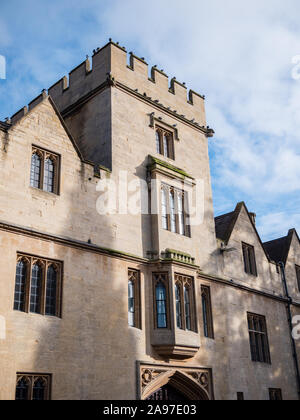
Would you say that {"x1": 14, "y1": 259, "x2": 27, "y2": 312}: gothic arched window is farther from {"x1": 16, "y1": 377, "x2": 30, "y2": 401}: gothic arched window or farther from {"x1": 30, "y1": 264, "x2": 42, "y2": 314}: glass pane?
{"x1": 16, "y1": 377, "x2": 30, "y2": 401}: gothic arched window

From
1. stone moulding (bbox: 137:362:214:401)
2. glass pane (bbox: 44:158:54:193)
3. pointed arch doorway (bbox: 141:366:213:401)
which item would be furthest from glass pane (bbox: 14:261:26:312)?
pointed arch doorway (bbox: 141:366:213:401)

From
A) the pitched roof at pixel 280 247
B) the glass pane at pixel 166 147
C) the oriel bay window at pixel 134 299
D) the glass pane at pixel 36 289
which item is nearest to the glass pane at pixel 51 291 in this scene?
the glass pane at pixel 36 289

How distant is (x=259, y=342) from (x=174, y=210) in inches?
280

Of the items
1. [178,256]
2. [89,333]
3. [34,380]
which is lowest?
[34,380]

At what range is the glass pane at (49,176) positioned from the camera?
14477 mm

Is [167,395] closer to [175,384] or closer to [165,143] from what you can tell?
[175,384]

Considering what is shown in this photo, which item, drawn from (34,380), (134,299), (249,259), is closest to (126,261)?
(134,299)

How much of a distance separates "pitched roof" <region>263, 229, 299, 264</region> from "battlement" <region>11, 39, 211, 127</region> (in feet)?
26.5

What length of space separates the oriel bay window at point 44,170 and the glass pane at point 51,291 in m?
2.46

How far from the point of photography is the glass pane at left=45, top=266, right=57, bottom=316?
1323cm

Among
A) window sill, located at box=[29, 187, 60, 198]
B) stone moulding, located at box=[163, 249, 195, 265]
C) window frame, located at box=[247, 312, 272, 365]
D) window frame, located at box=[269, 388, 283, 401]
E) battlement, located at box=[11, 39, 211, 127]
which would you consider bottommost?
window frame, located at box=[269, 388, 283, 401]

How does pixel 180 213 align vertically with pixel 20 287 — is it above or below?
above

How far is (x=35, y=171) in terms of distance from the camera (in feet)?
46.9
